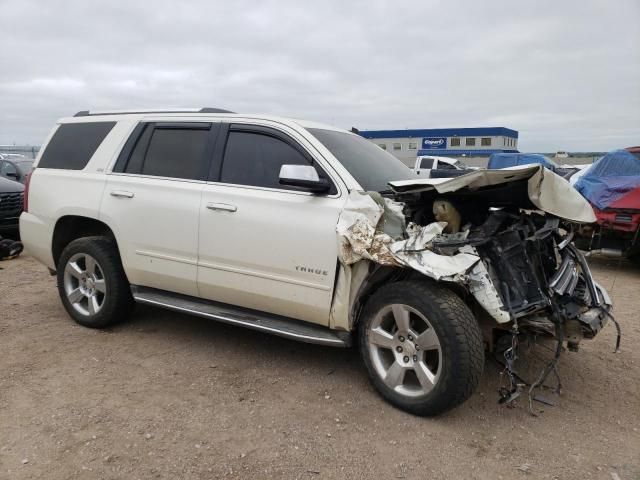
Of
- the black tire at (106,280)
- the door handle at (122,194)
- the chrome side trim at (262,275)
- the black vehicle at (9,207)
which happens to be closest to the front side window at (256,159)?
the chrome side trim at (262,275)

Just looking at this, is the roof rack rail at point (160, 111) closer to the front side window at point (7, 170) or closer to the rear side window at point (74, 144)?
the rear side window at point (74, 144)

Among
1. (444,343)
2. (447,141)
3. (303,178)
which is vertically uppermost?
(447,141)

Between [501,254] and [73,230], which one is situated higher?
[501,254]

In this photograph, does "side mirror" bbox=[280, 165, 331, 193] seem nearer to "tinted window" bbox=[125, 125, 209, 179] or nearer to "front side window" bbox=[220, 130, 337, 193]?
"front side window" bbox=[220, 130, 337, 193]

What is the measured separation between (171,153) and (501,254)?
9.15 feet

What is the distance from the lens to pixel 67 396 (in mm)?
3445

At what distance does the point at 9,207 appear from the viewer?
8656 millimetres

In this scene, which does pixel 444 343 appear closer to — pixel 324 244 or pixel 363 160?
pixel 324 244

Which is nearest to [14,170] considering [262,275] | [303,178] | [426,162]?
[262,275]

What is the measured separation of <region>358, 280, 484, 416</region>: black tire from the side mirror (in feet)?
2.74

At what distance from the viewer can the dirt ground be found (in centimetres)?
277

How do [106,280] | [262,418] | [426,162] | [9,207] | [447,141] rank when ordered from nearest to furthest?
1. [262,418]
2. [106,280]
3. [9,207]
4. [426,162]
5. [447,141]

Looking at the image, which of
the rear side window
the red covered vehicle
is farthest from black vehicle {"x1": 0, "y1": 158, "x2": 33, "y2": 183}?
the red covered vehicle

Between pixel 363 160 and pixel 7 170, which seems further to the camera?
pixel 7 170
